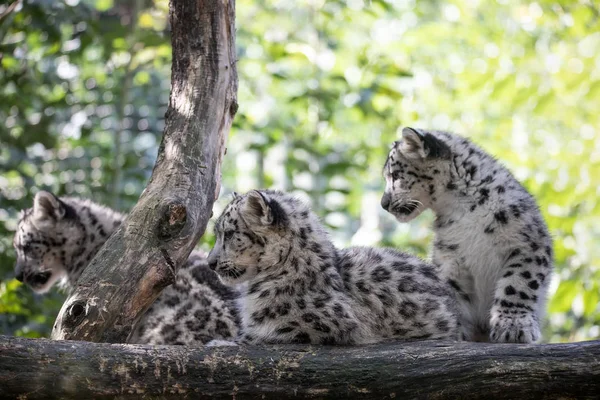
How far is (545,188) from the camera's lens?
886 centimetres

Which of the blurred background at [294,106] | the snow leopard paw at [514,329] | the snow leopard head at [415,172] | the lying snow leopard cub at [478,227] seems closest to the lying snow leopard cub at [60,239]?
the blurred background at [294,106]

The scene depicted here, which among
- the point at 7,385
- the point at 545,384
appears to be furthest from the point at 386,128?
the point at 7,385

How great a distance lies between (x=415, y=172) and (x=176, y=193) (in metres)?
2.22

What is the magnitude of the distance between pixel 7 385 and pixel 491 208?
3.90 m

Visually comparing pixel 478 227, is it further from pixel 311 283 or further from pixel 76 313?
pixel 76 313

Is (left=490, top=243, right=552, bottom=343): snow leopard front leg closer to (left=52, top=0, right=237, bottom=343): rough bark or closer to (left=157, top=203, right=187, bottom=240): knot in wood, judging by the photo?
(left=52, top=0, right=237, bottom=343): rough bark

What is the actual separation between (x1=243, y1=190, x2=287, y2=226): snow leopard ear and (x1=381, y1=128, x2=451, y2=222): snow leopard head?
1479 mm

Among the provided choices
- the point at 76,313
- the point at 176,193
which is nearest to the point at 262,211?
the point at 176,193

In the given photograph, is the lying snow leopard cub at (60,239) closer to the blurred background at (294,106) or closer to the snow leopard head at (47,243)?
the snow leopard head at (47,243)

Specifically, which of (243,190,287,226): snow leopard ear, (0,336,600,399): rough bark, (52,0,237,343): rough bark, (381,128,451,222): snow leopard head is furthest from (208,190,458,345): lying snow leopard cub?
(381,128,451,222): snow leopard head

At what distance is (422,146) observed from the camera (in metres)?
6.63

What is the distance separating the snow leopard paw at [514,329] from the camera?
18.3 ft

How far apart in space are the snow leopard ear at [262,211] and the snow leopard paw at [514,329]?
1.74 m

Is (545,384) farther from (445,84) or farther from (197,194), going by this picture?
(445,84)
